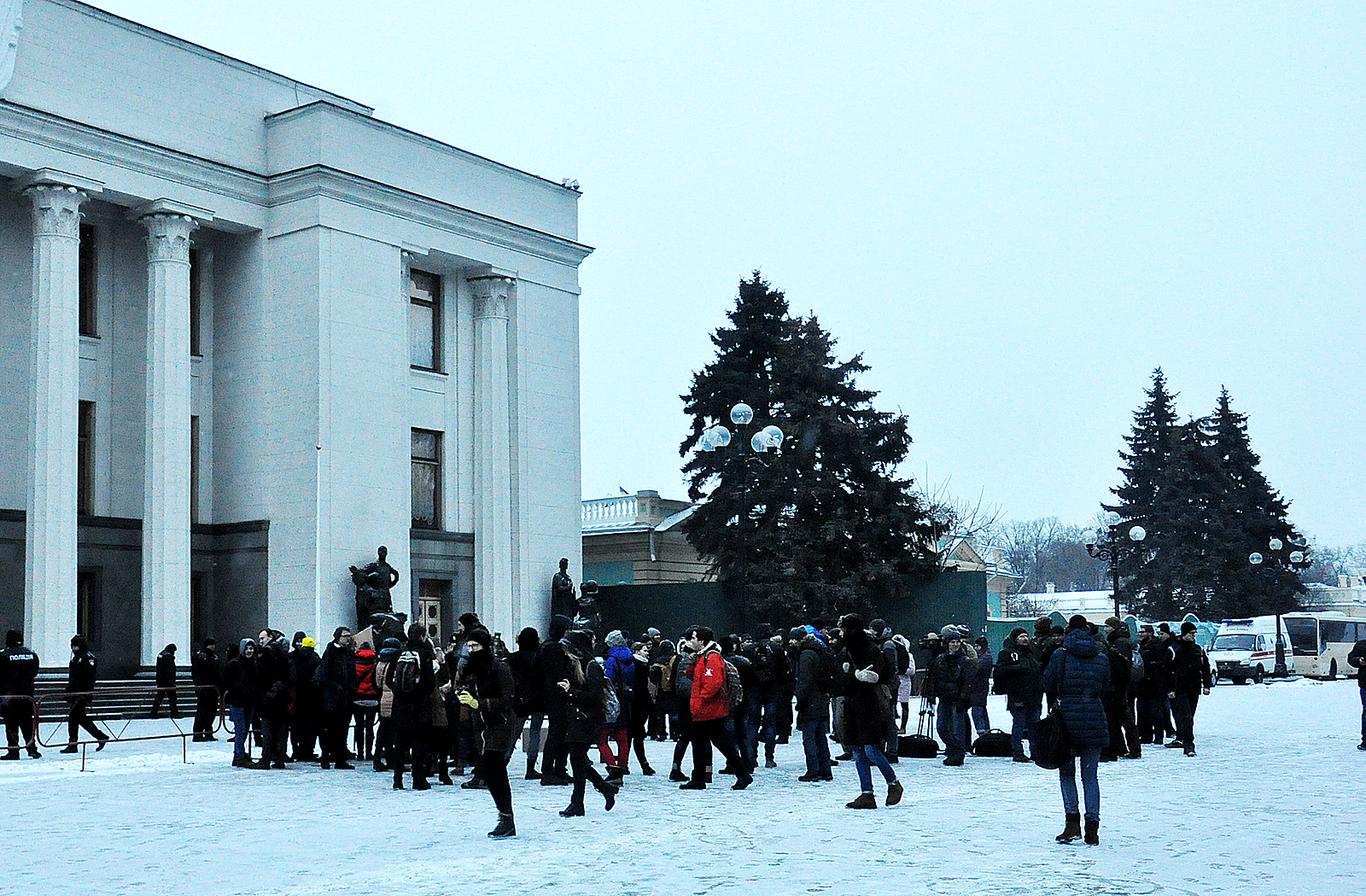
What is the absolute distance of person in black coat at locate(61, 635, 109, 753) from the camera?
69.9 ft

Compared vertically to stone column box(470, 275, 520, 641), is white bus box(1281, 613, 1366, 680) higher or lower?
lower

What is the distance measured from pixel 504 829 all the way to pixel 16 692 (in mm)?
11624

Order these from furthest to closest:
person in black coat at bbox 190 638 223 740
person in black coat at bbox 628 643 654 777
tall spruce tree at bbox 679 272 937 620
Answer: tall spruce tree at bbox 679 272 937 620, person in black coat at bbox 190 638 223 740, person in black coat at bbox 628 643 654 777

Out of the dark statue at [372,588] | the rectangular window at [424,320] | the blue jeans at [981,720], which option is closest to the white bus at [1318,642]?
the rectangular window at [424,320]

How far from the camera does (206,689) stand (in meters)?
24.5

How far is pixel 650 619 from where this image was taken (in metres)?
44.9

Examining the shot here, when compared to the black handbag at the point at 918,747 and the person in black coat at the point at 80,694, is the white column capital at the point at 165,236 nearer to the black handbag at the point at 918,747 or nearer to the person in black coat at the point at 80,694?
the person in black coat at the point at 80,694

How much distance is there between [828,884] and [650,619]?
35110 millimetres

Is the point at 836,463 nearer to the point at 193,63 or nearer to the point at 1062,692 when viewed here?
the point at 193,63

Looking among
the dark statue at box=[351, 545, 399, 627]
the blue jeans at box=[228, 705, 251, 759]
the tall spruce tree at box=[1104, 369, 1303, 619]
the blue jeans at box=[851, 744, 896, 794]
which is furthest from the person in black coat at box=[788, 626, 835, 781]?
the tall spruce tree at box=[1104, 369, 1303, 619]

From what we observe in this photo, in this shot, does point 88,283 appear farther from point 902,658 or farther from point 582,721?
point 582,721

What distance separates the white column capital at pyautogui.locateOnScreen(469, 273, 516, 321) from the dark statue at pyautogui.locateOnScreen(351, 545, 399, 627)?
8010 mm

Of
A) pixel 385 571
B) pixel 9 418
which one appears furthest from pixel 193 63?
pixel 385 571

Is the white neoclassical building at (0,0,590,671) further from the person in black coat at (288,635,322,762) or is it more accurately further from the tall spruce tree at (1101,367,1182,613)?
the tall spruce tree at (1101,367,1182,613)
